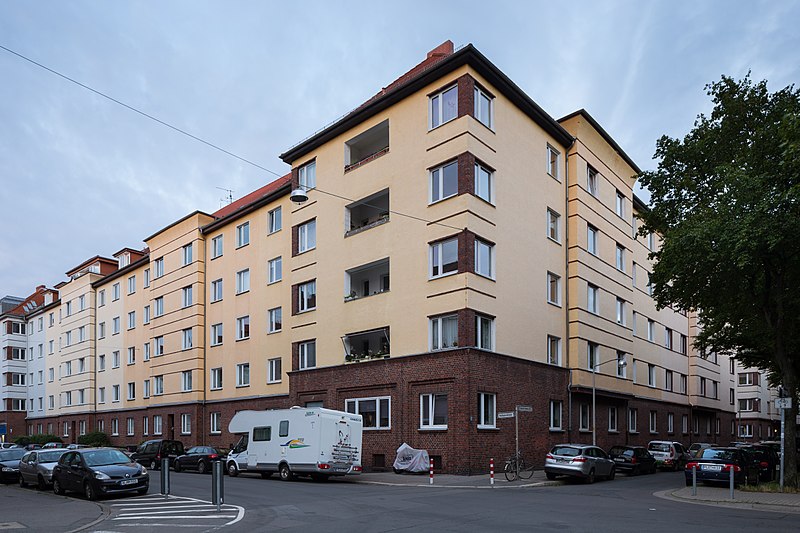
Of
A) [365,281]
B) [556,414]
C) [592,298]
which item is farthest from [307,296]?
[592,298]

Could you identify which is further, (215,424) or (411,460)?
(215,424)

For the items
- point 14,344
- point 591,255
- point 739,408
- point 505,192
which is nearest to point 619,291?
point 591,255

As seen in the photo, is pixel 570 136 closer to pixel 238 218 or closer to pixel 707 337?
pixel 707 337

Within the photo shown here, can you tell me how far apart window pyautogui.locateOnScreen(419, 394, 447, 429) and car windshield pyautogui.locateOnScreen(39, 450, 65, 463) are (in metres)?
13.3

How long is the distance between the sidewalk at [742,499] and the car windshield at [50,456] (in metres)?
20.1

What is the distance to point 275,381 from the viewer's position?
135ft

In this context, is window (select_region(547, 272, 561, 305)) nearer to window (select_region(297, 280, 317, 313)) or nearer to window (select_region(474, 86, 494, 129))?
window (select_region(474, 86, 494, 129))

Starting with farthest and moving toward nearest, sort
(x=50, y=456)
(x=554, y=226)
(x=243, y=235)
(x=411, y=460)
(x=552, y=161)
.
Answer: (x=243, y=235) → (x=552, y=161) → (x=554, y=226) → (x=411, y=460) → (x=50, y=456)

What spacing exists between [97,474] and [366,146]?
21290mm

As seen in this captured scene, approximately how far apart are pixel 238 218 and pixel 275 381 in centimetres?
1099

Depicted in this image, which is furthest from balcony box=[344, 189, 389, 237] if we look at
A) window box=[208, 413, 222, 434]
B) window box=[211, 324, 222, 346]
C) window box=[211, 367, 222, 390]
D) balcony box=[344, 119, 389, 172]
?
window box=[208, 413, 222, 434]

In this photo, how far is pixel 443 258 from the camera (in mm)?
29953

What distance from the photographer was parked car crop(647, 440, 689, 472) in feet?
123

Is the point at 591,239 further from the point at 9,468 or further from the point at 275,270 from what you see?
A: the point at 9,468
